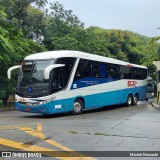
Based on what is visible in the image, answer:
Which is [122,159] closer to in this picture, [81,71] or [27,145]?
[27,145]

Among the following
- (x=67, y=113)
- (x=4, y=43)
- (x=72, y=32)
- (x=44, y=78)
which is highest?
(x=72, y=32)

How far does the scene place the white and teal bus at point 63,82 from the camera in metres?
17.0

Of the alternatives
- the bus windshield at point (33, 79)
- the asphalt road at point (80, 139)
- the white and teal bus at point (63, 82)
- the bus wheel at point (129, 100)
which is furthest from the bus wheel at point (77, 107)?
the bus wheel at point (129, 100)

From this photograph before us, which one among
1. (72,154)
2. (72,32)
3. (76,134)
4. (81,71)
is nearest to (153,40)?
(72,32)

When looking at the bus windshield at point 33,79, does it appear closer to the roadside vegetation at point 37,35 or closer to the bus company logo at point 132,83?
the roadside vegetation at point 37,35

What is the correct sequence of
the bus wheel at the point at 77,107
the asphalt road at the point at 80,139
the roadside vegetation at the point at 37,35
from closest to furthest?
the asphalt road at the point at 80,139 < the bus wheel at the point at 77,107 < the roadside vegetation at the point at 37,35

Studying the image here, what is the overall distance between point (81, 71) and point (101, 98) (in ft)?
10.4

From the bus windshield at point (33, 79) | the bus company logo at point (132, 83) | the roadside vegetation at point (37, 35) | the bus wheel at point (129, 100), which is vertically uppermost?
the roadside vegetation at point (37, 35)

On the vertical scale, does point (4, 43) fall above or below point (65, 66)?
above

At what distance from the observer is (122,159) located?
8.03 m

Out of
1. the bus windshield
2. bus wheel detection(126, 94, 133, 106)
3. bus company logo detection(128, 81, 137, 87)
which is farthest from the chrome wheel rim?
bus company logo detection(128, 81, 137, 87)

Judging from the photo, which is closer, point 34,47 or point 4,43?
point 4,43

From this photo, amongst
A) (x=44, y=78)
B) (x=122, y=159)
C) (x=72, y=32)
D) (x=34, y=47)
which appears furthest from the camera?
(x=72, y=32)

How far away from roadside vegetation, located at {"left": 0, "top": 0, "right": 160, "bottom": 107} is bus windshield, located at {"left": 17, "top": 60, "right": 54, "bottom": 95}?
488 centimetres
